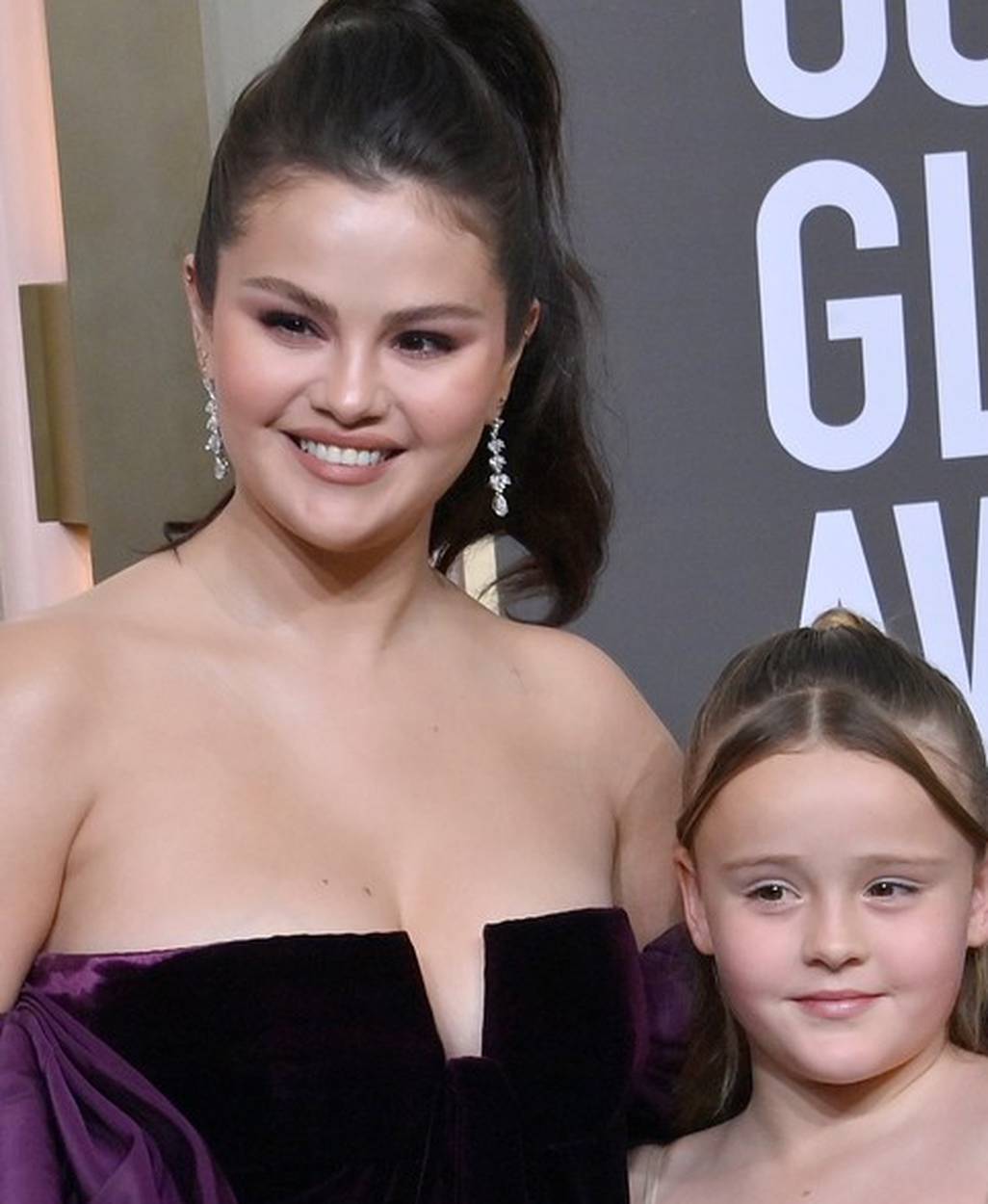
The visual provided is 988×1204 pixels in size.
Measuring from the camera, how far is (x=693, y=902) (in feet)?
5.22

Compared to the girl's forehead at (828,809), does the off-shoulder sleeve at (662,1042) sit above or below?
below

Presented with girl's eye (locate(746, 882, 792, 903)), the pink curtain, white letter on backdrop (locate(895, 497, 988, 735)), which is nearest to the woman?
girl's eye (locate(746, 882, 792, 903))

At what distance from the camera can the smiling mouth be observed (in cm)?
147

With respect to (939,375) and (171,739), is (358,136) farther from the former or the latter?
(939,375)

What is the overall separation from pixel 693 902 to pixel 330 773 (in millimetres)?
264

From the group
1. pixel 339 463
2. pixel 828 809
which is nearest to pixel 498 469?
pixel 339 463

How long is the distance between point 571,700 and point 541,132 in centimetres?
40

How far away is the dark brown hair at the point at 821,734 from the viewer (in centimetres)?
153

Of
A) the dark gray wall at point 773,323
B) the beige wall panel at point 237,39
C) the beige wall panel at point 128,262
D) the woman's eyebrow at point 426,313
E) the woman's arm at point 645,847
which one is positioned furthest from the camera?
the beige wall panel at point 128,262

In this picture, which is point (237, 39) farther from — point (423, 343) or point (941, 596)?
point (423, 343)

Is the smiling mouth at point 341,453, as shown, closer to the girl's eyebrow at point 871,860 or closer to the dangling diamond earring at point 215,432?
the dangling diamond earring at point 215,432

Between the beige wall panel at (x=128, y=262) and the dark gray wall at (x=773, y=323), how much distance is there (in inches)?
27.7

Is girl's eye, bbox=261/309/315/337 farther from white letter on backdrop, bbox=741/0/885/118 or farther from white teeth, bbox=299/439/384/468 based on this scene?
white letter on backdrop, bbox=741/0/885/118

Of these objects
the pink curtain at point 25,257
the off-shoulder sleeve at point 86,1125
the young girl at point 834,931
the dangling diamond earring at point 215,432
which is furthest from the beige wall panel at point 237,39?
the off-shoulder sleeve at point 86,1125
